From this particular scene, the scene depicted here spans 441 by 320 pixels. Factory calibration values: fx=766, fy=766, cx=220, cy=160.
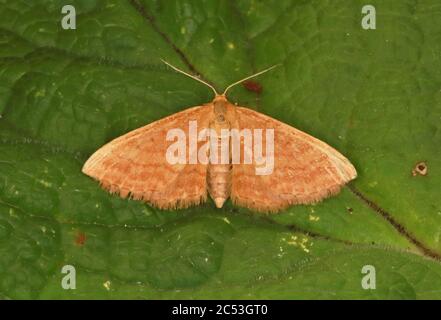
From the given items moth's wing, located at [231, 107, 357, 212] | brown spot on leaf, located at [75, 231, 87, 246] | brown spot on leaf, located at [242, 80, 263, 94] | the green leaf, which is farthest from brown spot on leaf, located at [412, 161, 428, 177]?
brown spot on leaf, located at [75, 231, 87, 246]

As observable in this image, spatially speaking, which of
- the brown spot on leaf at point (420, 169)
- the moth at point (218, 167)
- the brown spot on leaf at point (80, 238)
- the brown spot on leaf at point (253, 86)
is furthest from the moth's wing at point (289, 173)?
the brown spot on leaf at point (80, 238)

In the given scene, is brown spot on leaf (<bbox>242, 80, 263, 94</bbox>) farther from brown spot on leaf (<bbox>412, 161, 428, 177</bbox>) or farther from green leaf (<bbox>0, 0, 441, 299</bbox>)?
brown spot on leaf (<bbox>412, 161, 428, 177</bbox>)

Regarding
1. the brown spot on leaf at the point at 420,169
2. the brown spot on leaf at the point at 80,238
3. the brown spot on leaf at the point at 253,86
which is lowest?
the brown spot on leaf at the point at 80,238

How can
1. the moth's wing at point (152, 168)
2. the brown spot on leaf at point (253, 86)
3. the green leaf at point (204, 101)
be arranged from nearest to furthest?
1. the green leaf at point (204, 101)
2. the moth's wing at point (152, 168)
3. the brown spot on leaf at point (253, 86)

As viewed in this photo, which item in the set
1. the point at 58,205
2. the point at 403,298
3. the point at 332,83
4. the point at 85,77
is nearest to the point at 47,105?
the point at 85,77

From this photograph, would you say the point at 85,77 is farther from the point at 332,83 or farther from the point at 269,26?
the point at 332,83

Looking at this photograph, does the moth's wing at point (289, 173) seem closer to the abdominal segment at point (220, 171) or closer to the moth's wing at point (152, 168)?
the abdominal segment at point (220, 171)

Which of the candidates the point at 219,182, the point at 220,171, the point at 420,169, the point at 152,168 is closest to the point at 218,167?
the point at 220,171
